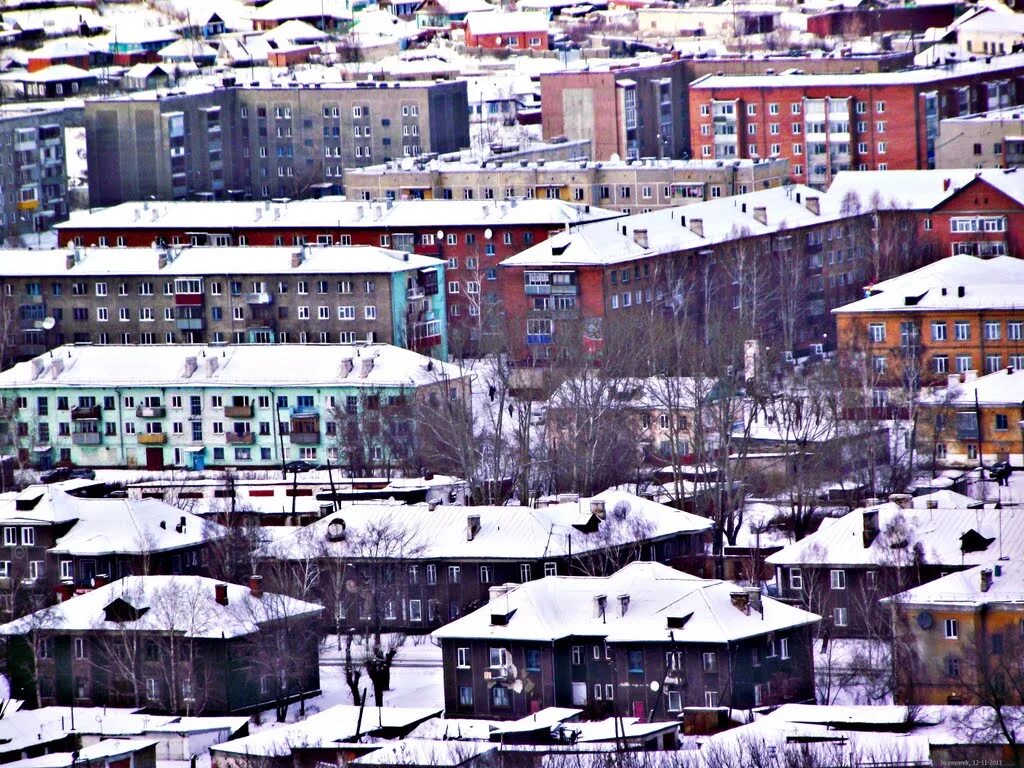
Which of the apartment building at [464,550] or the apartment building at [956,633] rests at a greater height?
the apartment building at [464,550]

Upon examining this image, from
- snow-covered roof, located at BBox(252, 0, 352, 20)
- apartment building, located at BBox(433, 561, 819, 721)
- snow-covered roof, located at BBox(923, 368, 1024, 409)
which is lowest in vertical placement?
apartment building, located at BBox(433, 561, 819, 721)

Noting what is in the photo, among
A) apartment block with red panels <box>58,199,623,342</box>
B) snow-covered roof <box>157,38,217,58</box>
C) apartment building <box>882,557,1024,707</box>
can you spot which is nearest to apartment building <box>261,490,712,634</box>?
apartment building <box>882,557,1024,707</box>

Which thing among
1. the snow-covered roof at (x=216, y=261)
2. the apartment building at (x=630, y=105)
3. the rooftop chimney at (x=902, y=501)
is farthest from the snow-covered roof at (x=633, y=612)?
the apartment building at (x=630, y=105)

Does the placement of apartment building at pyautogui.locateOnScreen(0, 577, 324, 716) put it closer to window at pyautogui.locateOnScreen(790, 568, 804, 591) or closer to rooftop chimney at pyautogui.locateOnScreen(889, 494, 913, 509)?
window at pyautogui.locateOnScreen(790, 568, 804, 591)

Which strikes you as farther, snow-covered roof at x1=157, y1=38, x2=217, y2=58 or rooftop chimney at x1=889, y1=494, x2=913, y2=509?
snow-covered roof at x1=157, y1=38, x2=217, y2=58

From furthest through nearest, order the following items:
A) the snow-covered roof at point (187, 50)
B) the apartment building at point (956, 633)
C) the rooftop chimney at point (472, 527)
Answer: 1. the snow-covered roof at point (187, 50)
2. the rooftop chimney at point (472, 527)
3. the apartment building at point (956, 633)

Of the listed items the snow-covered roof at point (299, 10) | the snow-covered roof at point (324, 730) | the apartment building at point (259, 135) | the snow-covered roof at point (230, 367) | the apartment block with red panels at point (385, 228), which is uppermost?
the snow-covered roof at point (299, 10)

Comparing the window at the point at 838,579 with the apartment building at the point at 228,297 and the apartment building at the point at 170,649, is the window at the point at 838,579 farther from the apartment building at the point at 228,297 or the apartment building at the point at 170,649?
the apartment building at the point at 228,297
